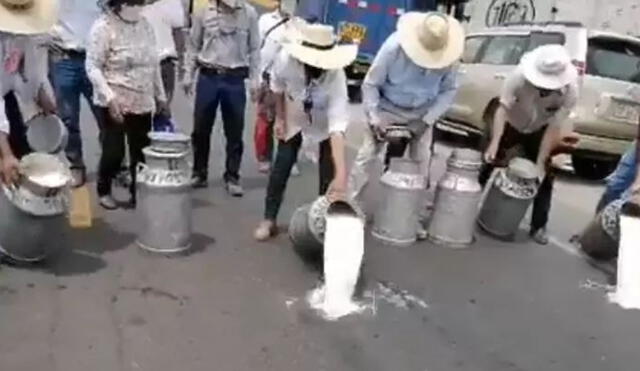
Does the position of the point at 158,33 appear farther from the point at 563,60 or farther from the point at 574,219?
the point at 574,219

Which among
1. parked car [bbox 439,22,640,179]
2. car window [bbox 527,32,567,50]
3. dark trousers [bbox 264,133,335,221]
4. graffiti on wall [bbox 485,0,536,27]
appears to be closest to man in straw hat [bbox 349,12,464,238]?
dark trousers [bbox 264,133,335,221]

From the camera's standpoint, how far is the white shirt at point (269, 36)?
8.03 metres

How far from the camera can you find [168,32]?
27.0 feet

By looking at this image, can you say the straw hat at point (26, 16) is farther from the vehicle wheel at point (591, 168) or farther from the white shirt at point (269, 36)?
the vehicle wheel at point (591, 168)

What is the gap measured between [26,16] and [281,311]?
2.28 m

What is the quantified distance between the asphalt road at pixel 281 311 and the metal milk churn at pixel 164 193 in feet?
0.44

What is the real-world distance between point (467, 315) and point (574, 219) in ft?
11.3

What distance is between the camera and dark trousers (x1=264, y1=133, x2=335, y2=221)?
21.9 feet

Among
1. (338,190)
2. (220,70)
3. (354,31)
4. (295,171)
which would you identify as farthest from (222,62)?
(354,31)

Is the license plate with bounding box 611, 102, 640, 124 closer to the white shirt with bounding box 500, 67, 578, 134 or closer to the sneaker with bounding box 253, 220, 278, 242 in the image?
the white shirt with bounding box 500, 67, 578, 134

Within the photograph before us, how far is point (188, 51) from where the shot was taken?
8.04 meters

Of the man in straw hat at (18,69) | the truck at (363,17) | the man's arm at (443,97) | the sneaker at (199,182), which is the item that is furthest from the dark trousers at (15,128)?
the truck at (363,17)

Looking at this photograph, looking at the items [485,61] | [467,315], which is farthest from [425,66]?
[485,61]

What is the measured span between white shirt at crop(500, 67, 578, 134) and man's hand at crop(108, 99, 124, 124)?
293 cm
